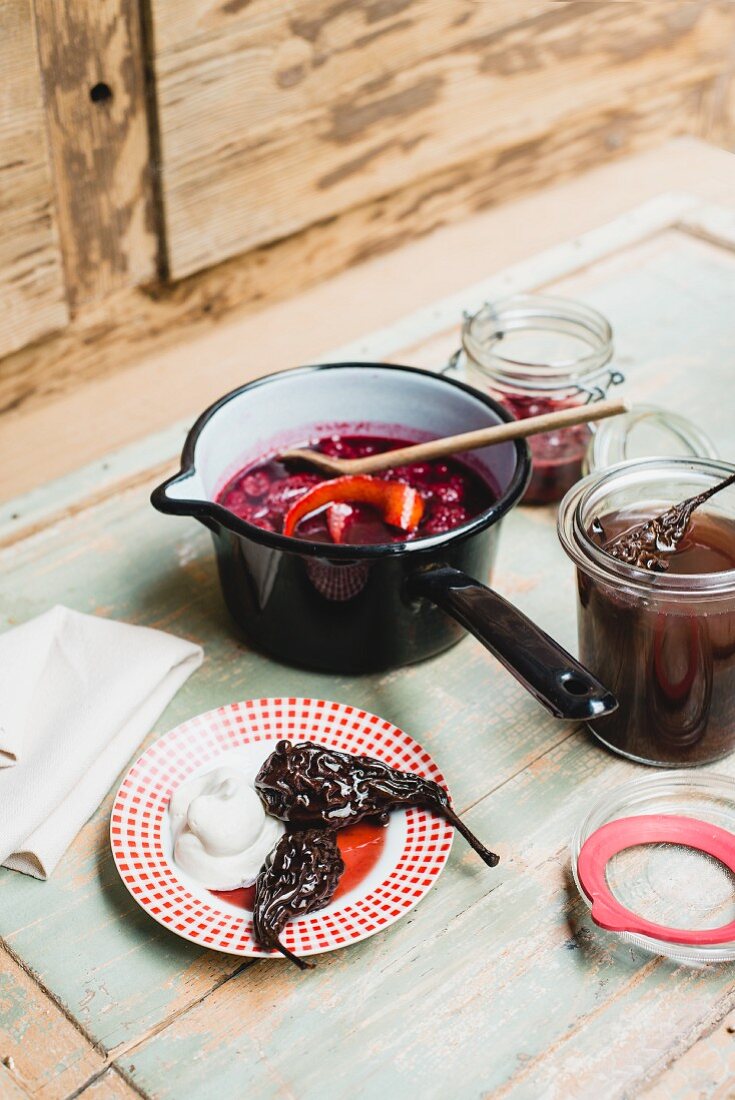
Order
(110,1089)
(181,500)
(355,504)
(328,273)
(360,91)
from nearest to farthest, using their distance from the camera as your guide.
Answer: (110,1089) < (181,500) < (355,504) < (360,91) < (328,273)

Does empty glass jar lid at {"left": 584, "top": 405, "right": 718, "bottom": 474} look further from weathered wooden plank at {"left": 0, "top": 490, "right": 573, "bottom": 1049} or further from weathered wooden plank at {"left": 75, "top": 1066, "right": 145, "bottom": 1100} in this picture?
weathered wooden plank at {"left": 75, "top": 1066, "right": 145, "bottom": 1100}

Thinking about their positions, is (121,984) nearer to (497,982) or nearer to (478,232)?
(497,982)

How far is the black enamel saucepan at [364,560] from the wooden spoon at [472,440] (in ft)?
0.06

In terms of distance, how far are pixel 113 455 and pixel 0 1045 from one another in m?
0.70

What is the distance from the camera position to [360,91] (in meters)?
1.71

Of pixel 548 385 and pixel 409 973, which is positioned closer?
pixel 409 973

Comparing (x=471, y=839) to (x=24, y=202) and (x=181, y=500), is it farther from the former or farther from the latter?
(x=24, y=202)

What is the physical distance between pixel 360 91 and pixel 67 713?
102cm

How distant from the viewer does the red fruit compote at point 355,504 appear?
1101 millimetres

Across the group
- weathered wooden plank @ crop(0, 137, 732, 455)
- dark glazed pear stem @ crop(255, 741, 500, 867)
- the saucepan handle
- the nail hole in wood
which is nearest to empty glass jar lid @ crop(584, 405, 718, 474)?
the saucepan handle

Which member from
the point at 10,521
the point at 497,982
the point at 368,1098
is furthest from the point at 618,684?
the point at 10,521

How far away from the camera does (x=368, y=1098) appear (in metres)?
0.79

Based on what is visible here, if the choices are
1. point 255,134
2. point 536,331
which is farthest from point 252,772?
point 255,134

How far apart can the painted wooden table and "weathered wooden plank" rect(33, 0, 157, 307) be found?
0.48m
